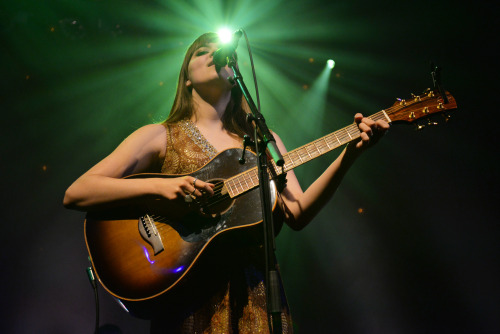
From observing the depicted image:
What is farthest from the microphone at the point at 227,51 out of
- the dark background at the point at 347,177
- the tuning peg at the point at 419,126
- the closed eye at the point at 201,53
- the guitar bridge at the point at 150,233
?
the dark background at the point at 347,177

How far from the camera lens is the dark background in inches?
136

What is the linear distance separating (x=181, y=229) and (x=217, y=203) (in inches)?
9.7

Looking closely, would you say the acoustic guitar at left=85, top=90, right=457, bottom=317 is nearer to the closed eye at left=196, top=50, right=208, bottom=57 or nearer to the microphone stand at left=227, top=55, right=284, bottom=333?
the microphone stand at left=227, top=55, right=284, bottom=333

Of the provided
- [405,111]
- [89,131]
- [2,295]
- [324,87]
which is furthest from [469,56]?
[2,295]

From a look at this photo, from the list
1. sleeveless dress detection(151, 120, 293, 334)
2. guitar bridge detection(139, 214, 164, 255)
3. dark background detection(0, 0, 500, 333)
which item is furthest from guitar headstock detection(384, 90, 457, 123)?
dark background detection(0, 0, 500, 333)

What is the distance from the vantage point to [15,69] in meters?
3.86

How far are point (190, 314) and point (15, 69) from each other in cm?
389

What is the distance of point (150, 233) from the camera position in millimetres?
1801

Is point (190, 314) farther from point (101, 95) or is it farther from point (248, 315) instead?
point (101, 95)

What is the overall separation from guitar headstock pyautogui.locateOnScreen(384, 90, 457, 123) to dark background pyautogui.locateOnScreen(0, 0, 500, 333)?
2.49 m

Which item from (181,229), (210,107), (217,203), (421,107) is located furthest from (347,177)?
(181,229)

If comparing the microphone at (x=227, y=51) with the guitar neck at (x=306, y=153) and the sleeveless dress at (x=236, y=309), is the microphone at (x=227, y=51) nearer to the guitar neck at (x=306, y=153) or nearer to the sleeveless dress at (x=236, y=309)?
the guitar neck at (x=306, y=153)

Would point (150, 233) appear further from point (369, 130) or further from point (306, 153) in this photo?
point (369, 130)

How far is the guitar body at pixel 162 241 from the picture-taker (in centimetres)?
163
